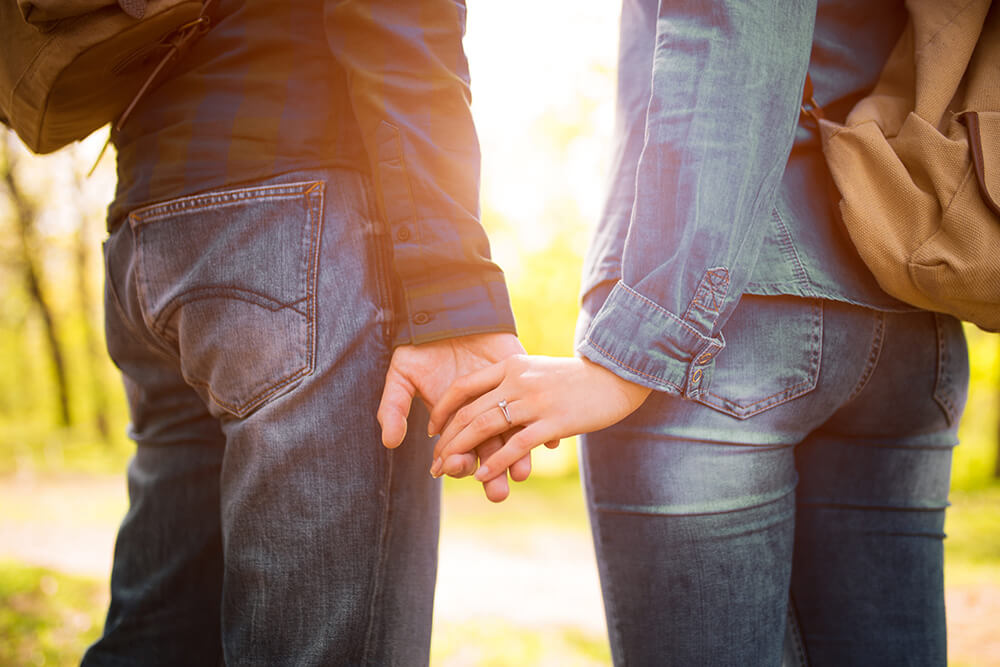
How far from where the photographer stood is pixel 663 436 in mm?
1186

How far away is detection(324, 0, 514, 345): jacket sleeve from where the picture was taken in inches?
46.7

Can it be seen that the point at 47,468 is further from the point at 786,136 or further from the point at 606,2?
the point at 786,136

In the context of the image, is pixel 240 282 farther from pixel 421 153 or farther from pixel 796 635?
pixel 796 635

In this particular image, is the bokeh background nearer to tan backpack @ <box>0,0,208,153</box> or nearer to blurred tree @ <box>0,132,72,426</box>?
blurred tree @ <box>0,132,72,426</box>

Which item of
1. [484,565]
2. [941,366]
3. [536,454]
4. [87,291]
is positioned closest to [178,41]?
[941,366]

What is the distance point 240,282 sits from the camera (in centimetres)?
116

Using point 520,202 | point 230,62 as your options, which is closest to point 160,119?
point 230,62

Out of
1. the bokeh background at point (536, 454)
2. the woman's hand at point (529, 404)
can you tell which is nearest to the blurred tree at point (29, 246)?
the bokeh background at point (536, 454)

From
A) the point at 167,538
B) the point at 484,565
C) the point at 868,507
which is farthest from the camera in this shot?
the point at 484,565

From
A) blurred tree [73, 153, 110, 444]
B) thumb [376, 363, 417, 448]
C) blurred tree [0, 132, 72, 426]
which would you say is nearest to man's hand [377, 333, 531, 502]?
thumb [376, 363, 417, 448]

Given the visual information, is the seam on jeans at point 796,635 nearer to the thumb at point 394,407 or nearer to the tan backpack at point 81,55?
the thumb at point 394,407

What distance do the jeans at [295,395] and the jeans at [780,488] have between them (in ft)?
1.34

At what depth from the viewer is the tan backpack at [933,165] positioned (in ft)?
3.58

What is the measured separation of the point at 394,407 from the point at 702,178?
629 mm
